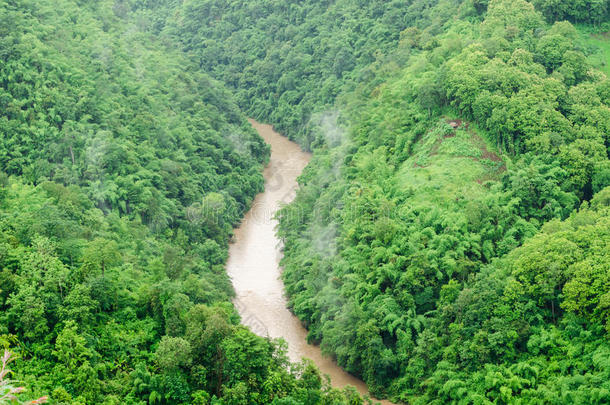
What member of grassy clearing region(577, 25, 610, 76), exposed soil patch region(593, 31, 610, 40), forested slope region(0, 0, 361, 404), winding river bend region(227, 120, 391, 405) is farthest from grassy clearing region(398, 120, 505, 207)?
forested slope region(0, 0, 361, 404)

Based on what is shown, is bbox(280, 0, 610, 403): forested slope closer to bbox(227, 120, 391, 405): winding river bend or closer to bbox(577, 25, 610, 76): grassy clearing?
bbox(577, 25, 610, 76): grassy clearing

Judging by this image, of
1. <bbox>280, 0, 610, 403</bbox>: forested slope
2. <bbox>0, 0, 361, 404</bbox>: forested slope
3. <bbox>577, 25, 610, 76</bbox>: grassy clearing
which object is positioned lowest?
<bbox>0, 0, 361, 404</bbox>: forested slope

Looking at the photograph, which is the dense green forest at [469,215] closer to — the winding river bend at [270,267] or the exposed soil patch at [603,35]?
the exposed soil patch at [603,35]

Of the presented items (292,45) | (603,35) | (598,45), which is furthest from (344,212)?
(292,45)

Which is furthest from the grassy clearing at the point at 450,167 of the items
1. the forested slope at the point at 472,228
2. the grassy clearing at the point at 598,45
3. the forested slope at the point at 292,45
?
the forested slope at the point at 292,45

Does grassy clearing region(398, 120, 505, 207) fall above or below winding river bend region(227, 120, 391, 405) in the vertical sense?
above

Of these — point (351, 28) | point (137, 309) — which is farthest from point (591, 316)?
point (351, 28)
